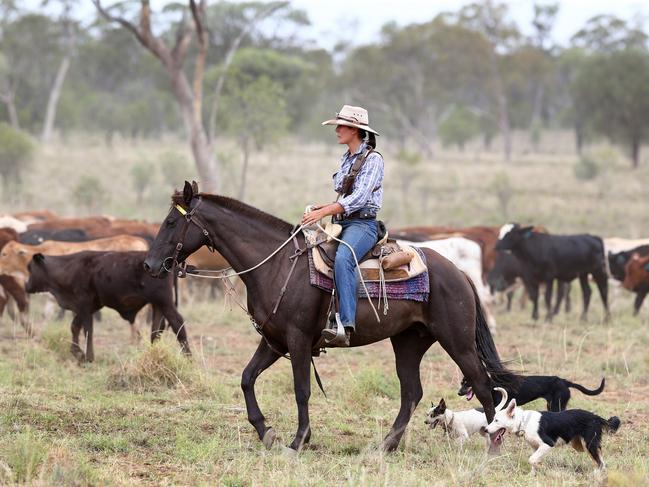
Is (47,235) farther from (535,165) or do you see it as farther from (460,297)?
(535,165)

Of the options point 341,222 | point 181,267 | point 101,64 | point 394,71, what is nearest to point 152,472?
point 181,267

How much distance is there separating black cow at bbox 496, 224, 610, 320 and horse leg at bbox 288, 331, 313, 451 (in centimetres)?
992

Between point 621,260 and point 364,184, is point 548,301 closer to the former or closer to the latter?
point 621,260

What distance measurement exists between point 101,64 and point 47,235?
47251 millimetres

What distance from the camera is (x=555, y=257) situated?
1655cm

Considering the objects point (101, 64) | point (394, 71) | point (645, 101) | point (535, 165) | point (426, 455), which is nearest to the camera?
point (426, 455)

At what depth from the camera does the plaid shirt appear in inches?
286

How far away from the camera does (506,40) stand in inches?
2119

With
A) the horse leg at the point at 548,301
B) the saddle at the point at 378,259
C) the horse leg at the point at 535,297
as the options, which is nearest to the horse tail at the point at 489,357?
the saddle at the point at 378,259

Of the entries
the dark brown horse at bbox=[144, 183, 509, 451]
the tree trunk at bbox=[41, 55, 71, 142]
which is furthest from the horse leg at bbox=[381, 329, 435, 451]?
the tree trunk at bbox=[41, 55, 71, 142]

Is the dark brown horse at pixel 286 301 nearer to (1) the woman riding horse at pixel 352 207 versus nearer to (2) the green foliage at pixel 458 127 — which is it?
(1) the woman riding horse at pixel 352 207

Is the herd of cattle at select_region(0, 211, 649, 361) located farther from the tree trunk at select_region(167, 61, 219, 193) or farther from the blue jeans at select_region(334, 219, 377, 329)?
the tree trunk at select_region(167, 61, 219, 193)

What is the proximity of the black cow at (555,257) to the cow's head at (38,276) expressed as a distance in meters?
8.19

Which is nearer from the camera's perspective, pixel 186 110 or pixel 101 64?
pixel 186 110
